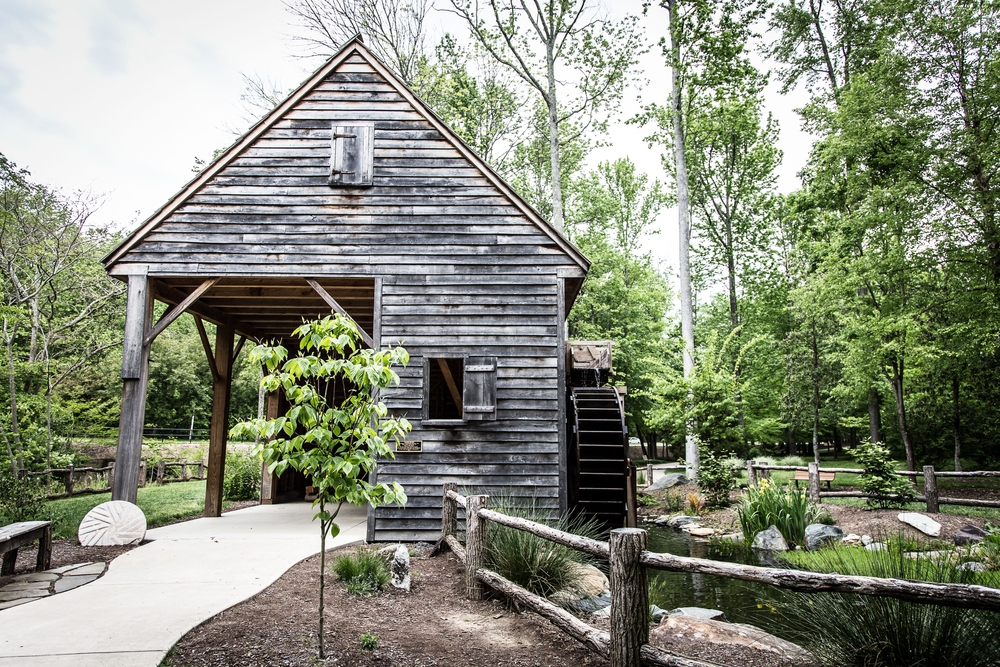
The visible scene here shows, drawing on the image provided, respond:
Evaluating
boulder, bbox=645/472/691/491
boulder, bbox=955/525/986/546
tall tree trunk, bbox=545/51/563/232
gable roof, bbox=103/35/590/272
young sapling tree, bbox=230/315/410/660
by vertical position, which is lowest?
boulder, bbox=645/472/691/491

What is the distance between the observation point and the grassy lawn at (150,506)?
9.07 m

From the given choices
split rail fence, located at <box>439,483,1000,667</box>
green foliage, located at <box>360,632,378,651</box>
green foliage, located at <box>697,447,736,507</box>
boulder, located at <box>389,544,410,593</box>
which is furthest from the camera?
green foliage, located at <box>697,447,736,507</box>

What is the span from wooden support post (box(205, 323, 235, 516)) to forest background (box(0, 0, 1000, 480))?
2642 millimetres

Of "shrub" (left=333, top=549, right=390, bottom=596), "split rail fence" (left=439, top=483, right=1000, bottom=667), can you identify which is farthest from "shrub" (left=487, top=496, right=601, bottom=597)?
"shrub" (left=333, top=549, right=390, bottom=596)

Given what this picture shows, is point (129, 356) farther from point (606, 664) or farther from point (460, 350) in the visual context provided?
point (606, 664)

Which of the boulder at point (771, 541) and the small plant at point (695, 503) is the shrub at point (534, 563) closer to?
the boulder at point (771, 541)

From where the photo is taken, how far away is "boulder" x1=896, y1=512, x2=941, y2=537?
905cm

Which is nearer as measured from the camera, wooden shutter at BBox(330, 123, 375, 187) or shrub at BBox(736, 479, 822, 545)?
wooden shutter at BBox(330, 123, 375, 187)

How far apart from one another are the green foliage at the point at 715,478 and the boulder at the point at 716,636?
9.17 meters

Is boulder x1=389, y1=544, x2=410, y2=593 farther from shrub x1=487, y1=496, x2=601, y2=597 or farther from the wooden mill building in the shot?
the wooden mill building

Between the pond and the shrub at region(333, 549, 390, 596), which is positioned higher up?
the shrub at region(333, 549, 390, 596)

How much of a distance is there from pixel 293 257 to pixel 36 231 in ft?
29.2

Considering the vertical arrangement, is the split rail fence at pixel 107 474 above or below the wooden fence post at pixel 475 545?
below

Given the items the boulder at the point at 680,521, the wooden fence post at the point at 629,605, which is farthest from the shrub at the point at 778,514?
the wooden fence post at the point at 629,605
